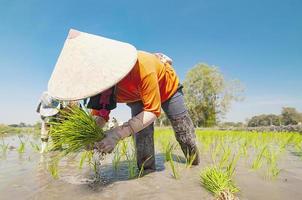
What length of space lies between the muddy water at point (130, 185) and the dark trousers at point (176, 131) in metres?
0.25

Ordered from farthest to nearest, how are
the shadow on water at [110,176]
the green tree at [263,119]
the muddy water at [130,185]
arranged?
the green tree at [263,119] < the shadow on water at [110,176] < the muddy water at [130,185]

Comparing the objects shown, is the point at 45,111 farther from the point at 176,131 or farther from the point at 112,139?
the point at 112,139

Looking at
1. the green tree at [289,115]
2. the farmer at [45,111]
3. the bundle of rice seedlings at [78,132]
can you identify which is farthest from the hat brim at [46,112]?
the green tree at [289,115]

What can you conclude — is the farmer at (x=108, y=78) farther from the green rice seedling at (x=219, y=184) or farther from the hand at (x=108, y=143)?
the green rice seedling at (x=219, y=184)

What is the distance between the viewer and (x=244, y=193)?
251cm

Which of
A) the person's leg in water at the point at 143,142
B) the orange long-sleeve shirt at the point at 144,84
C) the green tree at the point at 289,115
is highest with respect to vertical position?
the green tree at the point at 289,115

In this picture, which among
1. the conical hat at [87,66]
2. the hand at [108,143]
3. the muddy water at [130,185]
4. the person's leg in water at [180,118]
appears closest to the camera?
the conical hat at [87,66]

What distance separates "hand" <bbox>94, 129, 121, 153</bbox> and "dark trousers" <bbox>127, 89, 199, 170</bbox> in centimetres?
96

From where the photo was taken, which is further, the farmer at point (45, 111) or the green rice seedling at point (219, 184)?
the farmer at point (45, 111)

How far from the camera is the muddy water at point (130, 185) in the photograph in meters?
2.50

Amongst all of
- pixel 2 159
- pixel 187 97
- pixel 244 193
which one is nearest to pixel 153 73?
pixel 244 193

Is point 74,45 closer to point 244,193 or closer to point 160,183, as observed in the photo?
point 160,183

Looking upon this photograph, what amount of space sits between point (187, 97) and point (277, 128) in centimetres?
2255

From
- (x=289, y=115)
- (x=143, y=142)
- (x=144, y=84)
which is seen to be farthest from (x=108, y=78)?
(x=289, y=115)
